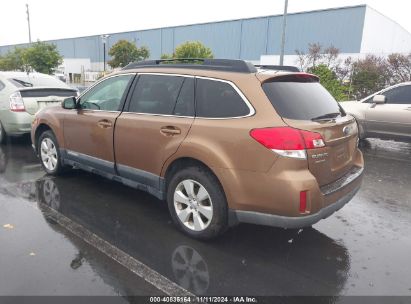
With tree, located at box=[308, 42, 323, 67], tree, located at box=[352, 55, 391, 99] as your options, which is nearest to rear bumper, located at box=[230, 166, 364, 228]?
tree, located at box=[352, 55, 391, 99]

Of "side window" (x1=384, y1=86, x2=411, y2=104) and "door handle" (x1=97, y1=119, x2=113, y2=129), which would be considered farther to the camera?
"side window" (x1=384, y1=86, x2=411, y2=104)

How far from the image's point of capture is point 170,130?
12.1 feet

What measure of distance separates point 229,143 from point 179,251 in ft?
3.79

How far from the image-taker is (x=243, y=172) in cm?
320

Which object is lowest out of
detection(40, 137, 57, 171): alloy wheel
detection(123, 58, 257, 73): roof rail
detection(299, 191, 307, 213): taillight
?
detection(40, 137, 57, 171): alloy wheel

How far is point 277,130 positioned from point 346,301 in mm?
1464

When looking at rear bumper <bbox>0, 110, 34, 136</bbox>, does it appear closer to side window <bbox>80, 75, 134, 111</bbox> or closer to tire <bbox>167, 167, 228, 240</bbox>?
side window <bbox>80, 75, 134, 111</bbox>

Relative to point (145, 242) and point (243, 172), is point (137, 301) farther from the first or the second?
point (243, 172)

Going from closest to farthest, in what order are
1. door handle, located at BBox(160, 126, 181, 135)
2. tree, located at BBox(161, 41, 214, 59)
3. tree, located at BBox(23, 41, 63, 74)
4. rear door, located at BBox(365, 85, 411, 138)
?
door handle, located at BBox(160, 126, 181, 135) → rear door, located at BBox(365, 85, 411, 138) → tree, located at BBox(23, 41, 63, 74) → tree, located at BBox(161, 41, 214, 59)

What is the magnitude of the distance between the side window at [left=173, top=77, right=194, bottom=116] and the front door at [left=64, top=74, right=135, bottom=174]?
3.06 ft

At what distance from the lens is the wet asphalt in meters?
2.92

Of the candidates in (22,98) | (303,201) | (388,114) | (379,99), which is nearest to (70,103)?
(22,98)

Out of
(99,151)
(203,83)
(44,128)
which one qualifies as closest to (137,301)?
(203,83)

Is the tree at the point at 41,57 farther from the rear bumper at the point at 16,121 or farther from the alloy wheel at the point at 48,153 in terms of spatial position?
the alloy wheel at the point at 48,153
